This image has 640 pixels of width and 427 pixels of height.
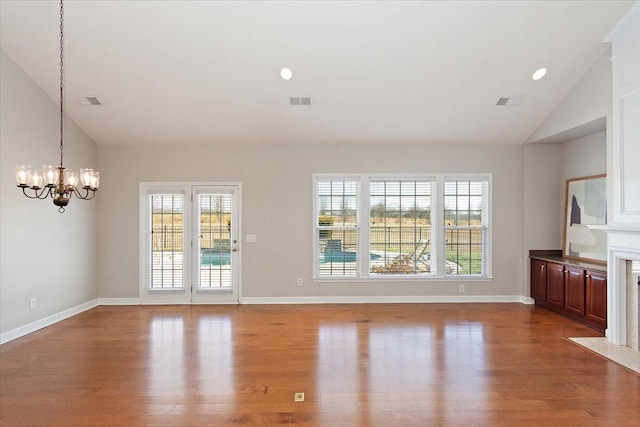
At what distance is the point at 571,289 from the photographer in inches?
209

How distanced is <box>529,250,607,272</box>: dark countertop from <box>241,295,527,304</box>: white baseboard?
0.77 m

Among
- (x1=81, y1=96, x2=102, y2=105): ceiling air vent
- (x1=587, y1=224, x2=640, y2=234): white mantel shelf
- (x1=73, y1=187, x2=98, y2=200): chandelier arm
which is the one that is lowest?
(x1=587, y1=224, x2=640, y2=234): white mantel shelf

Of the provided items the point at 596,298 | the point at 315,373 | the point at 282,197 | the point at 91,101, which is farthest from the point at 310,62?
the point at 596,298

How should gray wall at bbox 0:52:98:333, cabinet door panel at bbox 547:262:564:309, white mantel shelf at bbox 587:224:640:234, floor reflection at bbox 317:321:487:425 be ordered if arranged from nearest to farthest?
floor reflection at bbox 317:321:487:425 < white mantel shelf at bbox 587:224:640:234 < gray wall at bbox 0:52:98:333 < cabinet door panel at bbox 547:262:564:309

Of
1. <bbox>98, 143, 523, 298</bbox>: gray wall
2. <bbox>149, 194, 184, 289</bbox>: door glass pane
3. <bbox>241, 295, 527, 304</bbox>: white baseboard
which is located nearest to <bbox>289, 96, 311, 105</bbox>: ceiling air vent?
<bbox>98, 143, 523, 298</bbox>: gray wall

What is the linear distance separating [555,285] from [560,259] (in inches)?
17.2

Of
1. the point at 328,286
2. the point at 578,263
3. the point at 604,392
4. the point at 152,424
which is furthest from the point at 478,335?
the point at 152,424

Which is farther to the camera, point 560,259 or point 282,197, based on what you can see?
point 282,197

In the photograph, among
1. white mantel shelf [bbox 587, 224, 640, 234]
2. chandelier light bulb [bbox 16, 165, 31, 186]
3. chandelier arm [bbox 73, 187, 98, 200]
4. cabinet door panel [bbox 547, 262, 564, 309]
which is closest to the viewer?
chandelier light bulb [bbox 16, 165, 31, 186]

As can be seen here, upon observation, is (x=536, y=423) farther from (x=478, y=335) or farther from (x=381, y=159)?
(x=381, y=159)

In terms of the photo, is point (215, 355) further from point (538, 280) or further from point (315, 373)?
point (538, 280)

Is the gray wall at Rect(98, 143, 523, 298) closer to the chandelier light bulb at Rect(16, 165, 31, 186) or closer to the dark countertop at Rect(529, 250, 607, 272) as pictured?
the dark countertop at Rect(529, 250, 607, 272)

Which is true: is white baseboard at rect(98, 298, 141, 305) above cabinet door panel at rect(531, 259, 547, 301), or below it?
below

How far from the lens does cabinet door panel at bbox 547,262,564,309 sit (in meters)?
5.52
